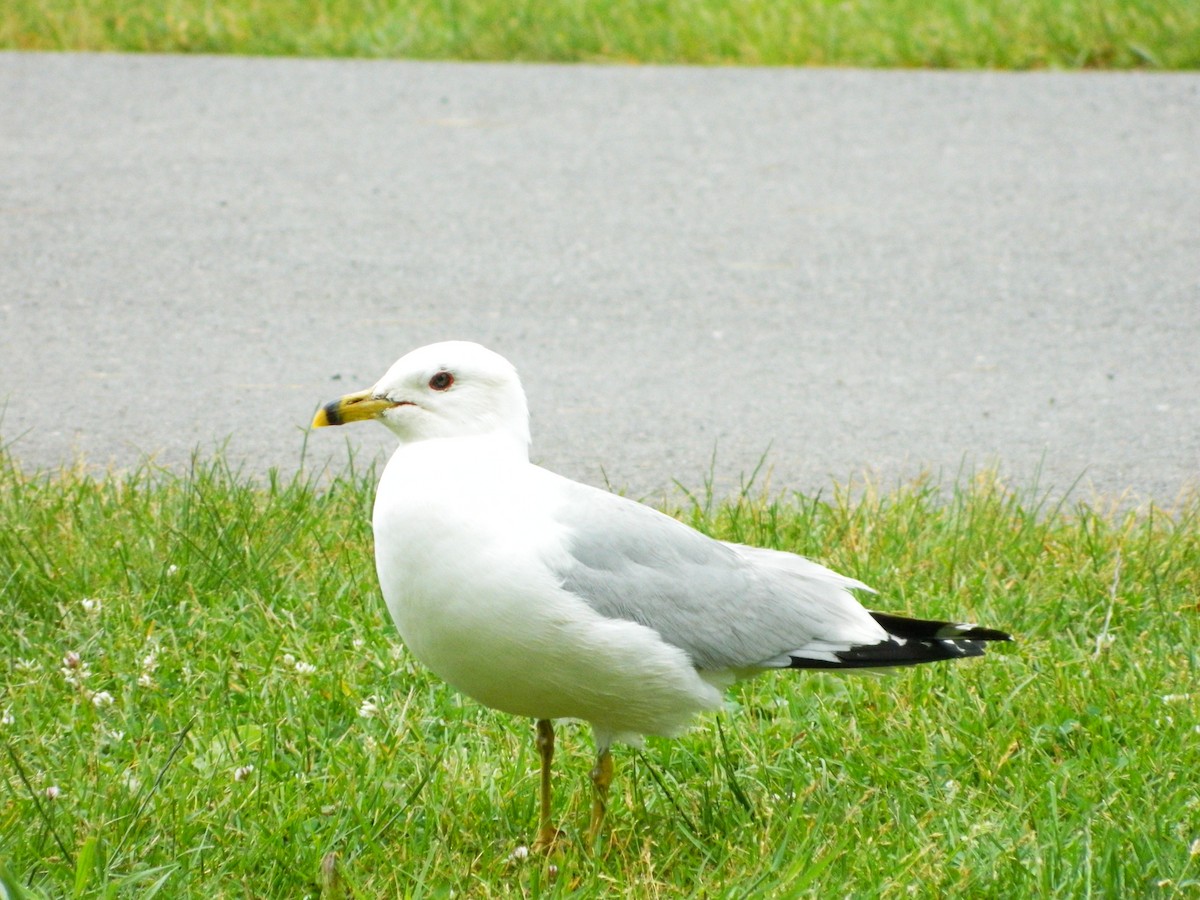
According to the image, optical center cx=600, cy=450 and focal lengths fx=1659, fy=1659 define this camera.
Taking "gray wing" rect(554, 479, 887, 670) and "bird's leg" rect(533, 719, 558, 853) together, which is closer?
"gray wing" rect(554, 479, 887, 670)

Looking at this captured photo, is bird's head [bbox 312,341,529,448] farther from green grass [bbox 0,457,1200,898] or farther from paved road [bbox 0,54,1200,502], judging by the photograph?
paved road [bbox 0,54,1200,502]

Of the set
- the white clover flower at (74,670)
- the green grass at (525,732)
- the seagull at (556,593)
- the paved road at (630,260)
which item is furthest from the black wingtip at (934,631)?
the white clover flower at (74,670)

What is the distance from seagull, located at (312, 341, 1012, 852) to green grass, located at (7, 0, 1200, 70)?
5072mm

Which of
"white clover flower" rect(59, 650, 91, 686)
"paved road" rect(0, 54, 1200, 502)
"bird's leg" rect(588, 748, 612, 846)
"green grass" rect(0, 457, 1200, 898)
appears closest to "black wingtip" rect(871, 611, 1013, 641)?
"green grass" rect(0, 457, 1200, 898)

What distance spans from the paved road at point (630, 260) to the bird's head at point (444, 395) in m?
1.64

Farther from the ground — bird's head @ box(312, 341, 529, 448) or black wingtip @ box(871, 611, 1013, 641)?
bird's head @ box(312, 341, 529, 448)

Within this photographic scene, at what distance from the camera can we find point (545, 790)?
3029 mm

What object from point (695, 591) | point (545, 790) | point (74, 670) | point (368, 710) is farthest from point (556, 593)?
point (74, 670)

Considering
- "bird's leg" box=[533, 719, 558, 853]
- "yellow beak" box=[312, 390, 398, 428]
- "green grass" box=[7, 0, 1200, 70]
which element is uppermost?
"green grass" box=[7, 0, 1200, 70]

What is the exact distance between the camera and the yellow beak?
9.77ft

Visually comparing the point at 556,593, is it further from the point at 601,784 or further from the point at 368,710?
Result: the point at 368,710

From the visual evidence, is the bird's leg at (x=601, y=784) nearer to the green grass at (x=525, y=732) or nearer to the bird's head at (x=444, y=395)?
the green grass at (x=525, y=732)

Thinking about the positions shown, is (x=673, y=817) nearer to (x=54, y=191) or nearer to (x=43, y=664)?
(x=43, y=664)

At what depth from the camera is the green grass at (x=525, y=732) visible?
2.85 metres
